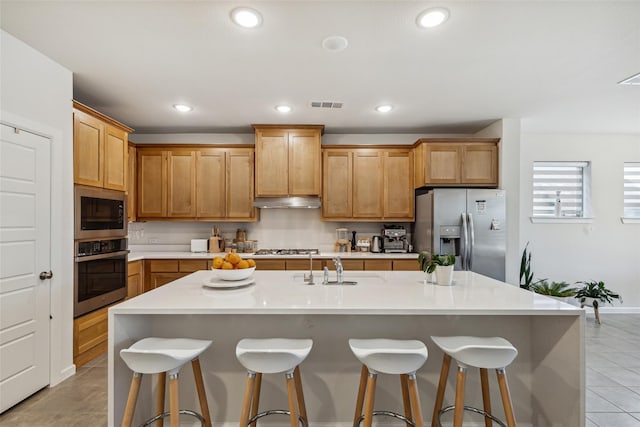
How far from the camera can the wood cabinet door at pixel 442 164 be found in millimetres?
4082

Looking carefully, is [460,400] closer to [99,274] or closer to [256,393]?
[256,393]

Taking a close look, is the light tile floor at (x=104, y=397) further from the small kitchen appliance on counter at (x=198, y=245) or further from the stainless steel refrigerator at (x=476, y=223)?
the small kitchen appliance on counter at (x=198, y=245)

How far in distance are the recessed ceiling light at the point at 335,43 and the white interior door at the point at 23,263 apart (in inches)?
87.7

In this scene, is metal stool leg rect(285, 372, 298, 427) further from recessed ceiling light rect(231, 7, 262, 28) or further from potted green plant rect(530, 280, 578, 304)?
potted green plant rect(530, 280, 578, 304)

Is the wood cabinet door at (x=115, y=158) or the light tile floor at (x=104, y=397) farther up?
the wood cabinet door at (x=115, y=158)

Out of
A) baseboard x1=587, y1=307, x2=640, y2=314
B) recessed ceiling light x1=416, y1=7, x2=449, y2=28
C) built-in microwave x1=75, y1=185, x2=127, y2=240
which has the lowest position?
baseboard x1=587, y1=307, x2=640, y2=314

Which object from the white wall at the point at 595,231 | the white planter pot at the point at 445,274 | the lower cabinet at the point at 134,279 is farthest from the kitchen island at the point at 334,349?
the white wall at the point at 595,231

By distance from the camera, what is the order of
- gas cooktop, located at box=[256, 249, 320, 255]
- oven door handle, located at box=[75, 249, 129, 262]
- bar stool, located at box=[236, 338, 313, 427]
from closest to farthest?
bar stool, located at box=[236, 338, 313, 427], oven door handle, located at box=[75, 249, 129, 262], gas cooktop, located at box=[256, 249, 320, 255]

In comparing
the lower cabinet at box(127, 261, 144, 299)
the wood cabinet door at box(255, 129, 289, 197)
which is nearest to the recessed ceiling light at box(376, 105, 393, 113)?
the wood cabinet door at box(255, 129, 289, 197)

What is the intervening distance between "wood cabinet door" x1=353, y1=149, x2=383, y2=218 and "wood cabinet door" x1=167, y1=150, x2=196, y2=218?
2.20 m

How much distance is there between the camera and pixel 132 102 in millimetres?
3447

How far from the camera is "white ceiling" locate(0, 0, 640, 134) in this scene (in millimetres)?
1960

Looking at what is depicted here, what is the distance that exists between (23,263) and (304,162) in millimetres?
2917

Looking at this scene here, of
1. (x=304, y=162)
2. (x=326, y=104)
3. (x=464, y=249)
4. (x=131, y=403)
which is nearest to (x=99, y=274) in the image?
(x=131, y=403)
